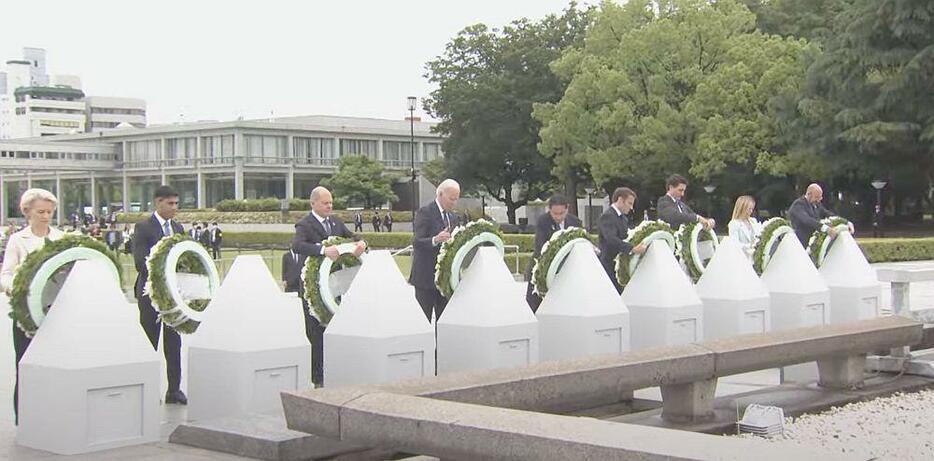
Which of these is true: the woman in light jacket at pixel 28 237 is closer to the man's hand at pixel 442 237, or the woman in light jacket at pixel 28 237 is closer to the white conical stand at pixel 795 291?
the man's hand at pixel 442 237

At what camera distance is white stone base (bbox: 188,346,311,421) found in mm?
7473

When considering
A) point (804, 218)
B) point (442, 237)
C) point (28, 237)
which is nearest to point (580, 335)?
point (442, 237)

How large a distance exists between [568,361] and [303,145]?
9391 centimetres

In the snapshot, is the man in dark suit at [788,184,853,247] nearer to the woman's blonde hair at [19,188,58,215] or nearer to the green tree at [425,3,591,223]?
the woman's blonde hair at [19,188,58,215]

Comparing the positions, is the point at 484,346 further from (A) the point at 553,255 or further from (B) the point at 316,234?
(B) the point at 316,234

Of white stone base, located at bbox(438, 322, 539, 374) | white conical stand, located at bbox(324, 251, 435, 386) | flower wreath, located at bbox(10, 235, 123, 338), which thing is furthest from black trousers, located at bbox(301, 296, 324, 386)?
flower wreath, located at bbox(10, 235, 123, 338)

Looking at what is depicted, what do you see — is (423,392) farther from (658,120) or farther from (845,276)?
(658,120)

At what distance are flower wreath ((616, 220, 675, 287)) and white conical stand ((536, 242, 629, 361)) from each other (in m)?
1.43

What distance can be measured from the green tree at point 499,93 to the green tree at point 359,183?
56.9 ft

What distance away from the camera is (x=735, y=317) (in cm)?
1054

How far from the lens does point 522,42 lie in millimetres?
63875

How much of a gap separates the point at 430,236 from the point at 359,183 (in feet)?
244

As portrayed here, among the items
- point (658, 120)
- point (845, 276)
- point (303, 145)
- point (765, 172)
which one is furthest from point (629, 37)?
point (303, 145)

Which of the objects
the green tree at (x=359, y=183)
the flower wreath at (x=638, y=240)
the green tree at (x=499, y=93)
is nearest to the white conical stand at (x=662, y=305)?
the flower wreath at (x=638, y=240)
